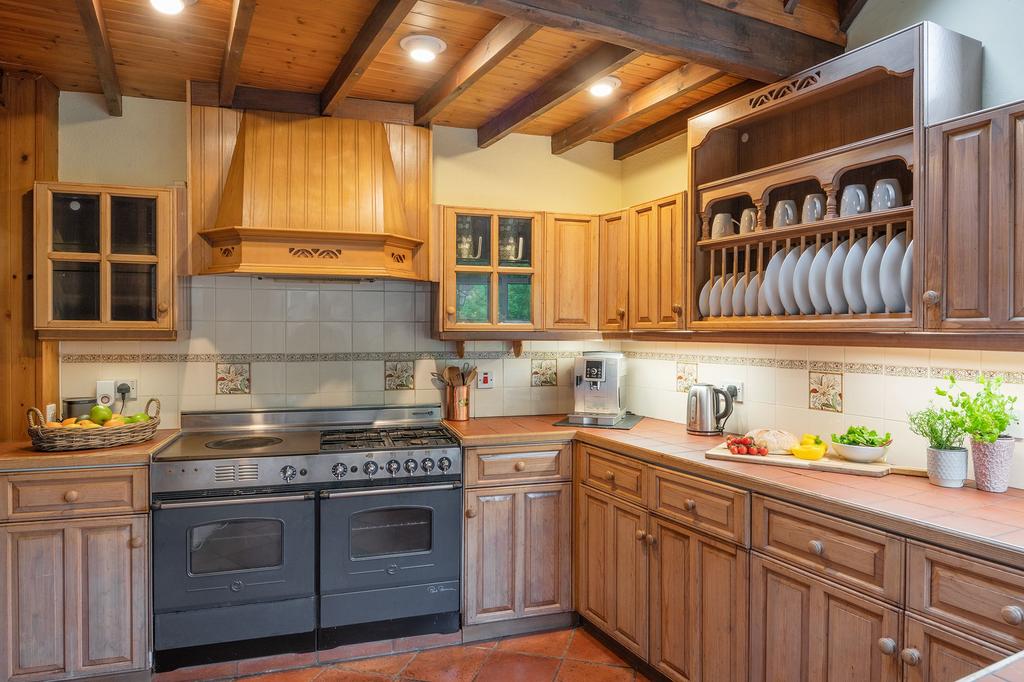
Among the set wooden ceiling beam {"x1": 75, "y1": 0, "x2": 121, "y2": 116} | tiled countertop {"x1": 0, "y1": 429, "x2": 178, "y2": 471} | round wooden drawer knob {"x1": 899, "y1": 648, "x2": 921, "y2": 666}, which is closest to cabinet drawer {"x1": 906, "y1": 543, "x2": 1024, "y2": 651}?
round wooden drawer knob {"x1": 899, "y1": 648, "x2": 921, "y2": 666}

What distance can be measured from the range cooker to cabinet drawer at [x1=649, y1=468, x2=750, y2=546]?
37.3 inches

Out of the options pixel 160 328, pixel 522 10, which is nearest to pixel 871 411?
pixel 522 10

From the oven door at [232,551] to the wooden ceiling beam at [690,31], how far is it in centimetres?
215

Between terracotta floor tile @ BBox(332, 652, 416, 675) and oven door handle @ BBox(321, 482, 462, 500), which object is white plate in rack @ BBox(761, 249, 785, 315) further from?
terracotta floor tile @ BBox(332, 652, 416, 675)

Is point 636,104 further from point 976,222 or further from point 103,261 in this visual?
point 103,261

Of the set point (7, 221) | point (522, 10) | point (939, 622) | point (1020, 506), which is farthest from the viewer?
point (7, 221)

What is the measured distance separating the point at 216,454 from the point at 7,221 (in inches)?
56.9

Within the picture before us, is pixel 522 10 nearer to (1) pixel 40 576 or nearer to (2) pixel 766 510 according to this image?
(2) pixel 766 510

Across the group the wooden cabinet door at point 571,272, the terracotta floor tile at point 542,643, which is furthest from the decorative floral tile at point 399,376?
the terracotta floor tile at point 542,643

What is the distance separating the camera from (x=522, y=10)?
206 centimetres

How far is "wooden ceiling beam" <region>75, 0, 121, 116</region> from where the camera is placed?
220 cm

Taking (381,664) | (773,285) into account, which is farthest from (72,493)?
(773,285)

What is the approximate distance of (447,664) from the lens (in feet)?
9.55

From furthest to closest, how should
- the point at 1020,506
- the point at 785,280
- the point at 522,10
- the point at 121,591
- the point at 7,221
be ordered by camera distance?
1. the point at 7,221
2. the point at 121,591
3. the point at 785,280
4. the point at 522,10
5. the point at 1020,506
